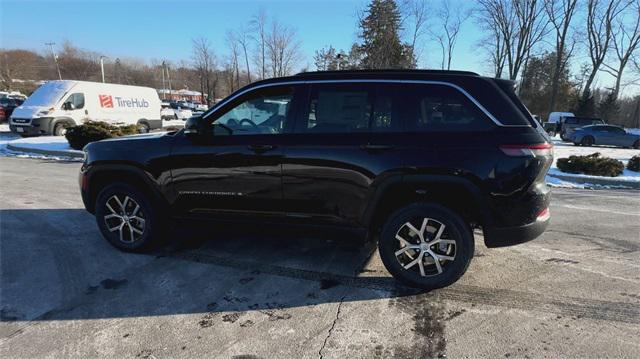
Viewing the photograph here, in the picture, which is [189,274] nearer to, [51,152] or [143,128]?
[51,152]

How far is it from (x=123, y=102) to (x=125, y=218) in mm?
16731

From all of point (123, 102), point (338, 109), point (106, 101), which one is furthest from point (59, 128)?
point (338, 109)

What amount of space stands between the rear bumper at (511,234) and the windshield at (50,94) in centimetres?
1863

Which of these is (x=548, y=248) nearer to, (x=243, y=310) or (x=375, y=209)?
(x=375, y=209)

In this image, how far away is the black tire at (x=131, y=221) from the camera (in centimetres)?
436

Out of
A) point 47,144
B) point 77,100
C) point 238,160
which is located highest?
point 77,100

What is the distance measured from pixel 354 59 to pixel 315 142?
139 feet

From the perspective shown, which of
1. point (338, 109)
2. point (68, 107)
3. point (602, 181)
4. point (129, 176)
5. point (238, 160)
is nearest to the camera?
point (338, 109)

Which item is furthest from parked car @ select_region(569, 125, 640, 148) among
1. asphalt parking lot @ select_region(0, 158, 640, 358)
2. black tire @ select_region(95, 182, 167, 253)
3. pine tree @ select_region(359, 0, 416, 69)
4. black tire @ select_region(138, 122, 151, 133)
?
black tire @ select_region(95, 182, 167, 253)

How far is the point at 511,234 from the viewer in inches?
138

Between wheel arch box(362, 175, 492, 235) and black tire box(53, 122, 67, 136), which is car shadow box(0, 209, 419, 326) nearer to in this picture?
wheel arch box(362, 175, 492, 235)

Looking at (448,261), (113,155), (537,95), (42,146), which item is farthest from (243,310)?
(537,95)

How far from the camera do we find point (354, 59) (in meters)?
43.8

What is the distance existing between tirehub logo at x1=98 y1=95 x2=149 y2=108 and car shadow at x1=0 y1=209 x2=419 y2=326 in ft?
48.8
